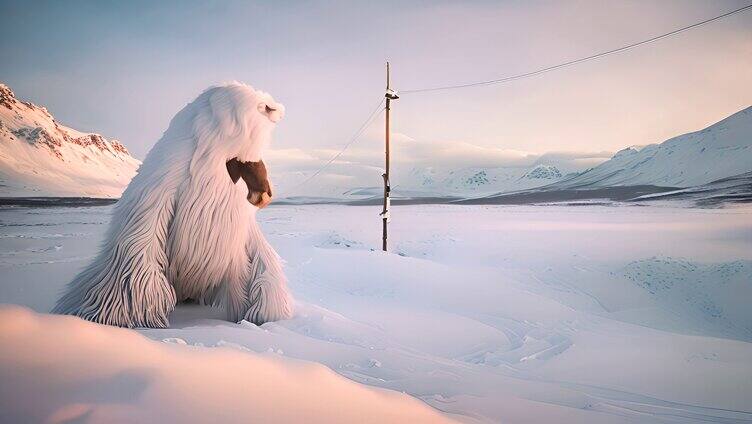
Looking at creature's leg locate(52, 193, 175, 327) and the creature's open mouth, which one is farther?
the creature's open mouth

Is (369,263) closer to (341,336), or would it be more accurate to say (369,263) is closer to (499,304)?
(499,304)

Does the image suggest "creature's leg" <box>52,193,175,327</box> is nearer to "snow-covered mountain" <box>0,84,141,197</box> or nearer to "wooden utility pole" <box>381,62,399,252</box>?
"snow-covered mountain" <box>0,84,141,197</box>

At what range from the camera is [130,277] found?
1.92 m

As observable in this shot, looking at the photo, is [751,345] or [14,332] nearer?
[14,332]

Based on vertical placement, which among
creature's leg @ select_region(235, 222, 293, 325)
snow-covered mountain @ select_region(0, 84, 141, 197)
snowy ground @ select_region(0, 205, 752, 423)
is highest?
snow-covered mountain @ select_region(0, 84, 141, 197)

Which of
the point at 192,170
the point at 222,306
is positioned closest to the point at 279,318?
the point at 222,306

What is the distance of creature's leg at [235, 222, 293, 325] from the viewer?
2.26 m

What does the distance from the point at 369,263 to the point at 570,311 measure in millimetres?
Result: 2493

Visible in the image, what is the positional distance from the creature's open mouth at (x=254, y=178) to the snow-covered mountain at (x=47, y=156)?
549 millimetres

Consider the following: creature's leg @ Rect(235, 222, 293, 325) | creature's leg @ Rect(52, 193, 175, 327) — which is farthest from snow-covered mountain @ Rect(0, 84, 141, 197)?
creature's leg @ Rect(235, 222, 293, 325)

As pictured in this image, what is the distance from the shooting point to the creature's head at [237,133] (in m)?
2.05

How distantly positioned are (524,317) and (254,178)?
131 inches

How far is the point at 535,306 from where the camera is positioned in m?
4.70

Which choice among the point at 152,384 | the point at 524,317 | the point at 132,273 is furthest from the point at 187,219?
the point at 524,317
